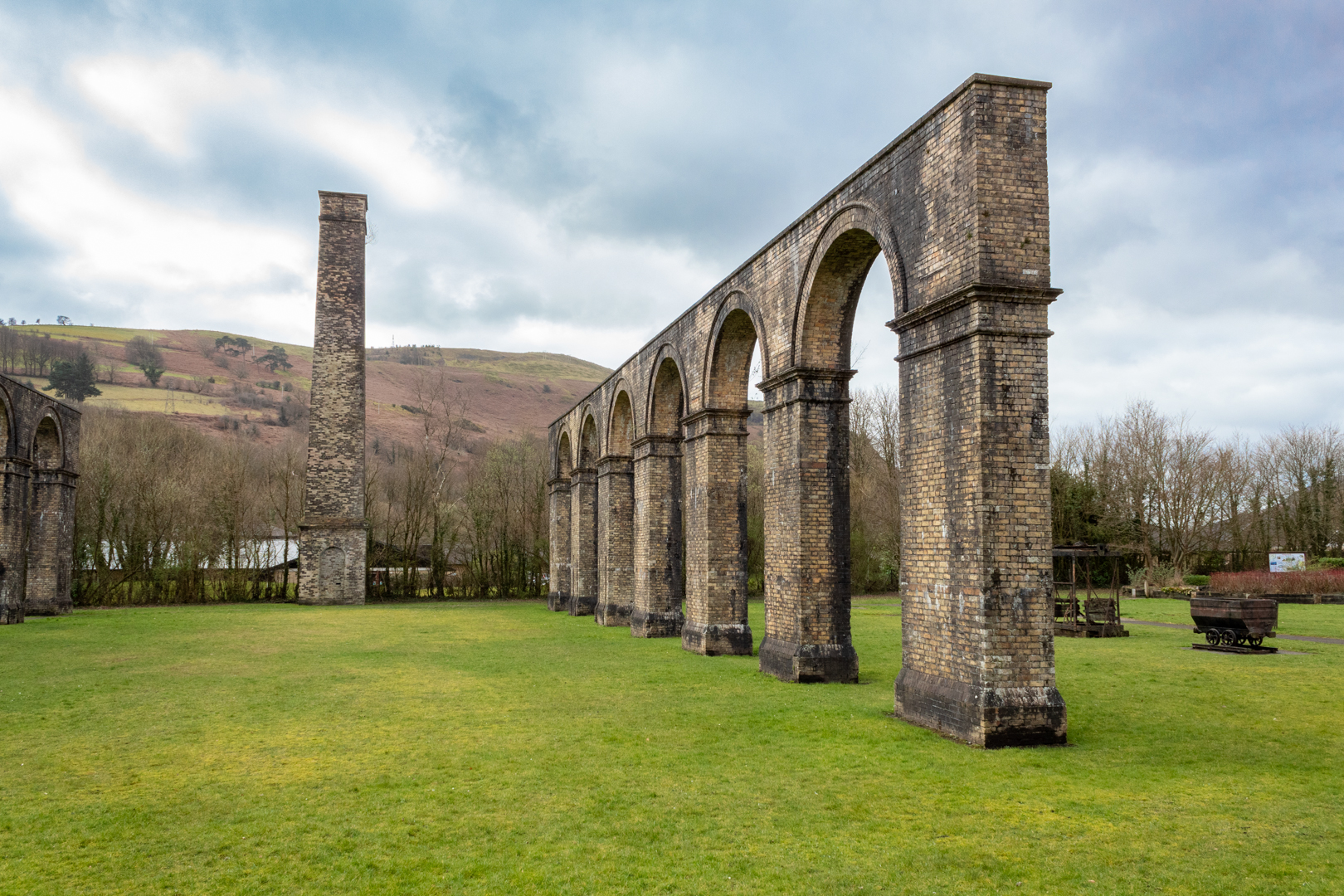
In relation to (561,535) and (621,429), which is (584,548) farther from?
(621,429)

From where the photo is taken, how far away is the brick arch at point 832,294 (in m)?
10.5

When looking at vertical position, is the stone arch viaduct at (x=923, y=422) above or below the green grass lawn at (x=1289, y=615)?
above

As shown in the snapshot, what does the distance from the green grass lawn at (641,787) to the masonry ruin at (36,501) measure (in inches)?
397

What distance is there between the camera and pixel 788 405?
11.4 meters

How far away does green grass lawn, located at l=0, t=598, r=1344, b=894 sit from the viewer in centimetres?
465

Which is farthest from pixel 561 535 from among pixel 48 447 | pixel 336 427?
pixel 48 447

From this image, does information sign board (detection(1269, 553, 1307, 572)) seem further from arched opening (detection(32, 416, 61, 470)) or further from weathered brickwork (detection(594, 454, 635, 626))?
arched opening (detection(32, 416, 61, 470))

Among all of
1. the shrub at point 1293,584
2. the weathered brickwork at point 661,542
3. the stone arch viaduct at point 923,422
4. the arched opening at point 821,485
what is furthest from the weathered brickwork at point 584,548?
the shrub at point 1293,584

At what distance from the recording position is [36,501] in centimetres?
2236

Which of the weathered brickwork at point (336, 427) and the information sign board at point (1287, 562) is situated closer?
the weathered brickwork at point (336, 427)

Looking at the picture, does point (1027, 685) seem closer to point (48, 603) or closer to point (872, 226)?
point (872, 226)

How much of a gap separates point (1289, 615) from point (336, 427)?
93.9ft

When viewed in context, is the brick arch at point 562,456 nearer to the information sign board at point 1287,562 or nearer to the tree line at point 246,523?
the tree line at point 246,523

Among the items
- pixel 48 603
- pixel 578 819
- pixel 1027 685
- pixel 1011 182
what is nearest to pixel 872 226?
pixel 1011 182
